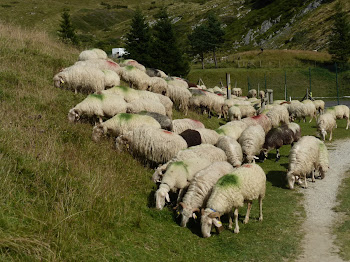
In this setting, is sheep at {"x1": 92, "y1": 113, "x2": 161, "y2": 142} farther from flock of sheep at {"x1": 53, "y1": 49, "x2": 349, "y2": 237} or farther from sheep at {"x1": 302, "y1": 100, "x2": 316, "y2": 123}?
sheep at {"x1": 302, "y1": 100, "x2": 316, "y2": 123}

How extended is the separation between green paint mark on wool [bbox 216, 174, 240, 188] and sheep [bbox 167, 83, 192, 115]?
1004 centimetres

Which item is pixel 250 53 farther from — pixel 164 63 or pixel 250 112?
pixel 250 112

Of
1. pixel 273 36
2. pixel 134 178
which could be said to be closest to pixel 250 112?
pixel 134 178

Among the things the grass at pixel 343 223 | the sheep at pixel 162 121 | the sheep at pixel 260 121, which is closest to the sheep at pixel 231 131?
the sheep at pixel 260 121

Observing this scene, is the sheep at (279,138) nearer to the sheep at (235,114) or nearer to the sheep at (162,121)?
the sheep at (162,121)

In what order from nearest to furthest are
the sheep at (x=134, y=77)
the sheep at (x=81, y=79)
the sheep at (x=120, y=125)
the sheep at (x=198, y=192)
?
the sheep at (x=198, y=192)
the sheep at (x=120, y=125)
the sheep at (x=81, y=79)
the sheep at (x=134, y=77)

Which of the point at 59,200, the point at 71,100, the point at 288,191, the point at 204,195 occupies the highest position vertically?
the point at 71,100

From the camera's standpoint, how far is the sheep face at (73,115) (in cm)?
1095

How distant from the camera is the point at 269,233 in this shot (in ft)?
23.1

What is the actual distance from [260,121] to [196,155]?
727 centimetres

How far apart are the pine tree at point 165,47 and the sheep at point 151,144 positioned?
24.4 meters

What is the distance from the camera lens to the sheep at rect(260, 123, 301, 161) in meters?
12.7

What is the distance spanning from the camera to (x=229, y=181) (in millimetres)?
7242

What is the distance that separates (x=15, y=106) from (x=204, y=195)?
19.8 feet
